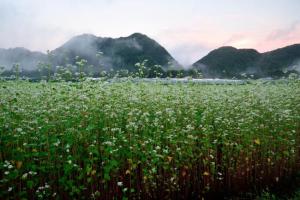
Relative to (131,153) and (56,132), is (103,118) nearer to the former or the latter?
(56,132)

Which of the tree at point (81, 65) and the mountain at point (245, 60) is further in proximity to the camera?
the mountain at point (245, 60)

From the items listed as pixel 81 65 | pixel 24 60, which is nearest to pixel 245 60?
pixel 24 60

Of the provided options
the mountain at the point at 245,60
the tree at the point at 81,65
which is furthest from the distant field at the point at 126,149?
the mountain at the point at 245,60

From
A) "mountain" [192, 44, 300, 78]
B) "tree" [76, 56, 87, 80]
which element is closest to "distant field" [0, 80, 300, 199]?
"tree" [76, 56, 87, 80]

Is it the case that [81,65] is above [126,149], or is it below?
above

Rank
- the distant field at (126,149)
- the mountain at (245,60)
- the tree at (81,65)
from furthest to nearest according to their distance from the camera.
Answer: the mountain at (245,60) → the tree at (81,65) → the distant field at (126,149)

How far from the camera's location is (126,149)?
623 centimetres

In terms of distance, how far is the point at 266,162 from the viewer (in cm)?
831

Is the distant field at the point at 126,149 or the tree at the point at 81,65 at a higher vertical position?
the tree at the point at 81,65

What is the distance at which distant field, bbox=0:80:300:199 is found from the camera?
222 inches

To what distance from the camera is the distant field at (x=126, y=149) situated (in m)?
5.63

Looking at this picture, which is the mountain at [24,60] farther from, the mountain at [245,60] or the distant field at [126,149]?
the mountain at [245,60]

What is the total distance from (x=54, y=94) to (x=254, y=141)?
5387 mm

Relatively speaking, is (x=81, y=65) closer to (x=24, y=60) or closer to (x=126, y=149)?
(x=126, y=149)
